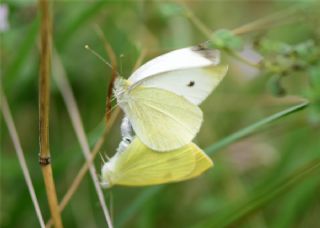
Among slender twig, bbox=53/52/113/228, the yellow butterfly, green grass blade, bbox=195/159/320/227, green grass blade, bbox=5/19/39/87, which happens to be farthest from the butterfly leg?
green grass blade, bbox=5/19/39/87

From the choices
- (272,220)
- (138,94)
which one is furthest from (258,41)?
(272,220)

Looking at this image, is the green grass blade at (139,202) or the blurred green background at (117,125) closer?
the green grass blade at (139,202)

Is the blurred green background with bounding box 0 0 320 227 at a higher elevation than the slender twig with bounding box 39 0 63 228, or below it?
below

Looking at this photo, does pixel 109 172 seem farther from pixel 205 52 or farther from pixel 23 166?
pixel 205 52

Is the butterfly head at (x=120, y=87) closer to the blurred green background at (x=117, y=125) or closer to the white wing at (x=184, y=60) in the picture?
the white wing at (x=184, y=60)

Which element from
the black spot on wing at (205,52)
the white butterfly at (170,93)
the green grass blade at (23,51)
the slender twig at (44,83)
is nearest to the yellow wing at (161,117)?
the white butterfly at (170,93)

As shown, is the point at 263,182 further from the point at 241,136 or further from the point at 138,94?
the point at 138,94

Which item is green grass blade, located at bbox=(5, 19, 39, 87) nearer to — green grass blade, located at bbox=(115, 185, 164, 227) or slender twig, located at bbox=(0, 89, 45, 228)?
slender twig, located at bbox=(0, 89, 45, 228)
